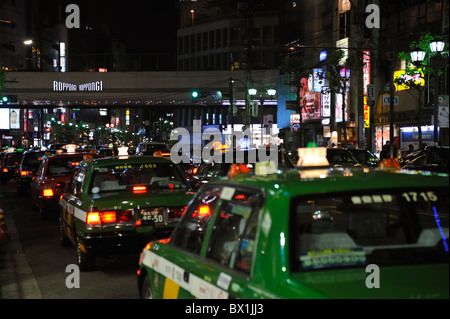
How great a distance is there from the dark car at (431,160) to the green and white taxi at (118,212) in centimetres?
1037

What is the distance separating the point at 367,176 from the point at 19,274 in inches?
263

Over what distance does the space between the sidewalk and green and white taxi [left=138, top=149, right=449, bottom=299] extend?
3686 millimetres

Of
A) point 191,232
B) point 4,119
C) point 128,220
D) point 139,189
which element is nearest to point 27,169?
point 139,189

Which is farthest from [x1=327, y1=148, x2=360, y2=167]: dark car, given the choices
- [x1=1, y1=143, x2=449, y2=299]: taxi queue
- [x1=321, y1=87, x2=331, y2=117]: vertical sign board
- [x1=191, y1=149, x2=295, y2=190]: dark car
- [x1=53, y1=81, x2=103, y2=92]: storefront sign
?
[x1=53, y1=81, x2=103, y2=92]: storefront sign

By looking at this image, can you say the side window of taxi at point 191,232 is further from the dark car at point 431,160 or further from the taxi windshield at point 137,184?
the dark car at point 431,160

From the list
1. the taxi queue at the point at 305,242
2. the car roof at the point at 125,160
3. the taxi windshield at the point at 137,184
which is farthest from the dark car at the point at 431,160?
the taxi queue at the point at 305,242

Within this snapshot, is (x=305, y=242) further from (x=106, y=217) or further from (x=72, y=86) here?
(x=72, y=86)

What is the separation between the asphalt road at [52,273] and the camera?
7949 millimetres

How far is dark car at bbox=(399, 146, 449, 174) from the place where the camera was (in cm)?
1809

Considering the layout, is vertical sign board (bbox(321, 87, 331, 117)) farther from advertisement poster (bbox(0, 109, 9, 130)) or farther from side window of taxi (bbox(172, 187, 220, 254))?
side window of taxi (bbox(172, 187, 220, 254))

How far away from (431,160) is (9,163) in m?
22.1
